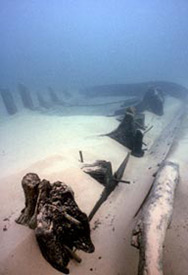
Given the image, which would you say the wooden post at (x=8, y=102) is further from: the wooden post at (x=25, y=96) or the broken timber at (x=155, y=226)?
the broken timber at (x=155, y=226)

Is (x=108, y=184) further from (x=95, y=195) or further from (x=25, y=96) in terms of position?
(x=25, y=96)

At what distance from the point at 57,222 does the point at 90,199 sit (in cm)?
183

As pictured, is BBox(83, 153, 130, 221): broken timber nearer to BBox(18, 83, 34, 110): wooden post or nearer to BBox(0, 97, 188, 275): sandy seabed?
BBox(0, 97, 188, 275): sandy seabed

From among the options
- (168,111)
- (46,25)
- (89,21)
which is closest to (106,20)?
(89,21)

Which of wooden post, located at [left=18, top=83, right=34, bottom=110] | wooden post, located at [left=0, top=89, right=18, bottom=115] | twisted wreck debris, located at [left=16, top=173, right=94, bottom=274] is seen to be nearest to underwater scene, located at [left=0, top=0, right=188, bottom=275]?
twisted wreck debris, located at [left=16, top=173, right=94, bottom=274]

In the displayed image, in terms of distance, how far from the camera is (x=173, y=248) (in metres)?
4.58

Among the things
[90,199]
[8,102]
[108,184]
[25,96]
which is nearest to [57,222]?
[90,199]

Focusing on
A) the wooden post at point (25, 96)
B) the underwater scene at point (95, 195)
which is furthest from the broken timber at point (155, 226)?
the wooden post at point (25, 96)

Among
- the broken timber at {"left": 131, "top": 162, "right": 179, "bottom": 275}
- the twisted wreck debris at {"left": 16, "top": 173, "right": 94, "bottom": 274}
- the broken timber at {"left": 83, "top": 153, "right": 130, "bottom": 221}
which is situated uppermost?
the twisted wreck debris at {"left": 16, "top": 173, "right": 94, "bottom": 274}

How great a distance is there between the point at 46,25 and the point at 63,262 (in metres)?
178

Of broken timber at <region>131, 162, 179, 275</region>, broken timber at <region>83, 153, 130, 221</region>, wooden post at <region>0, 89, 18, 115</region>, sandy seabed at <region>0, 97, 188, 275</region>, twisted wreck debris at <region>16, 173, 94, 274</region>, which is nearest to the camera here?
broken timber at <region>131, 162, 179, 275</region>

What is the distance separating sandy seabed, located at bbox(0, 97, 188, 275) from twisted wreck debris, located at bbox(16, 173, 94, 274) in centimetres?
23

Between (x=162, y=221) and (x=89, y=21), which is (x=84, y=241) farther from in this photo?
(x=89, y=21)

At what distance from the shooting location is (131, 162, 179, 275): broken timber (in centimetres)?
377
